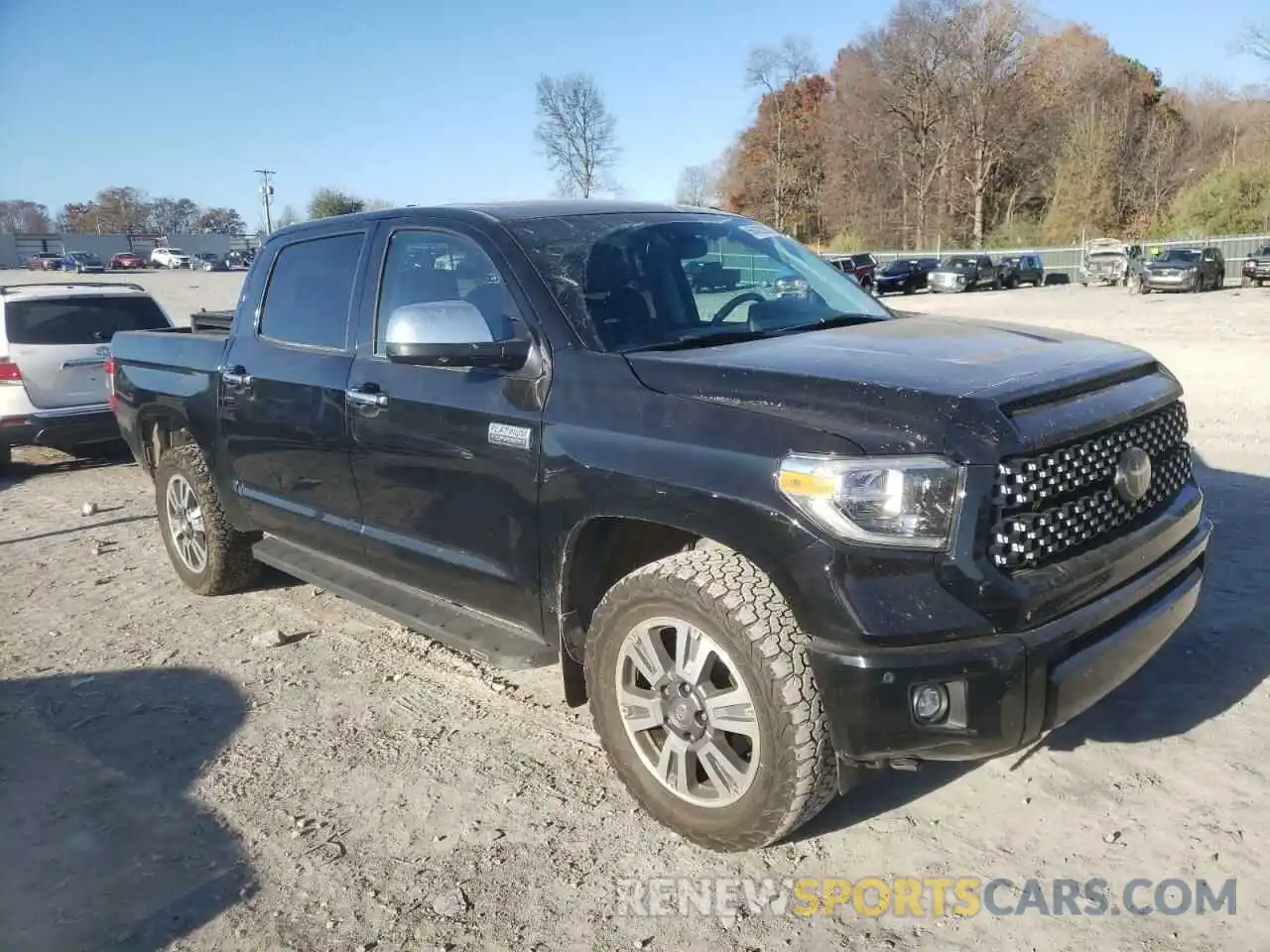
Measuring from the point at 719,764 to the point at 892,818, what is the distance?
0.66m

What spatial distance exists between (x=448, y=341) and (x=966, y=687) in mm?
1966

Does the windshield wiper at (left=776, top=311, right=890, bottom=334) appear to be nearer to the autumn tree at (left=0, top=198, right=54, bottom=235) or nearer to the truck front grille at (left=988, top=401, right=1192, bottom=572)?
the truck front grille at (left=988, top=401, right=1192, bottom=572)

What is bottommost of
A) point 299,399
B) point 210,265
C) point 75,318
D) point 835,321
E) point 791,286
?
point 299,399

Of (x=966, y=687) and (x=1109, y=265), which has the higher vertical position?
(x=1109, y=265)

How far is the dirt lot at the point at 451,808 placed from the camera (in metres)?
2.78

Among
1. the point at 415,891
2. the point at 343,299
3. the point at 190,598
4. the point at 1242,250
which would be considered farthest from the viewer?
the point at 1242,250

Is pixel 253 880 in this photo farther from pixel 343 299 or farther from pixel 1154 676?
pixel 1154 676

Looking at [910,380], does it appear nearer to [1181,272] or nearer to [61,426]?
[61,426]

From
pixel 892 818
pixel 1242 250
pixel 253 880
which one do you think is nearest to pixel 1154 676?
pixel 892 818

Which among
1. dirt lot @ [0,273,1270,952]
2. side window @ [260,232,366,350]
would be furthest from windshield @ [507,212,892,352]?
dirt lot @ [0,273,1270,952]

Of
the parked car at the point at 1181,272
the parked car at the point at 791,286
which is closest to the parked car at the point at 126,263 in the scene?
the parked car at the point at 1181,272

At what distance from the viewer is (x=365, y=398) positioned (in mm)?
3994

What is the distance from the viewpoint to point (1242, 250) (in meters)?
44.1

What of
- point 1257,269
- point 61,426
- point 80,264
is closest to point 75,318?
point 61,426
